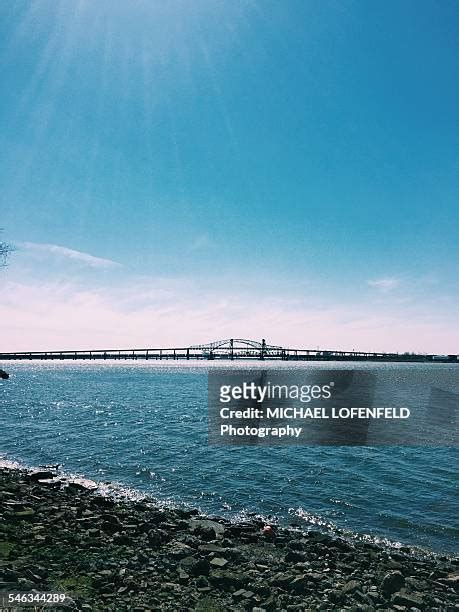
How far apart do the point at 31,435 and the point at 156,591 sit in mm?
29682

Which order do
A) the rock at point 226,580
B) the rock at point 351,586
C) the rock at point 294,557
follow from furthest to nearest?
the rock at point 294,557
the rock at point 226,580
the rock at point 351,586

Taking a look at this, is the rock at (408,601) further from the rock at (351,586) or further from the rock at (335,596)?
the rock at (335,596)

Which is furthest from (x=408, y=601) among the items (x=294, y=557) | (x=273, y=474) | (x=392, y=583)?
(x=273, y=474)

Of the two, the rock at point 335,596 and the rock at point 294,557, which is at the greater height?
the rock at point 335,596

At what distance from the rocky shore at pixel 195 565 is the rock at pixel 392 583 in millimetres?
24

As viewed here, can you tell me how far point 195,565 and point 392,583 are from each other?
17.8ft

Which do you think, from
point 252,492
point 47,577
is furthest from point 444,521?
point 47,577

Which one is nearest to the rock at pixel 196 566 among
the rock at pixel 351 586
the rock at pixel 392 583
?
the rock at pixel 351 586

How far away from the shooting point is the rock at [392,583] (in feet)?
36.6

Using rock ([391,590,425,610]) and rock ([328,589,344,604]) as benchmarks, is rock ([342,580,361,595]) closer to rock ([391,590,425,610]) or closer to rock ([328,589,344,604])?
rock ([328,589,344,604])

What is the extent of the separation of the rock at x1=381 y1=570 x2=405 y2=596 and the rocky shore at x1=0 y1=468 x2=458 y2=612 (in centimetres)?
2

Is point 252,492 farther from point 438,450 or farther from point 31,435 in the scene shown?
point 31,435

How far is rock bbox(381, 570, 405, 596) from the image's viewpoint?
1115cm

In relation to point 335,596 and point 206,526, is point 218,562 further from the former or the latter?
point 335,596
